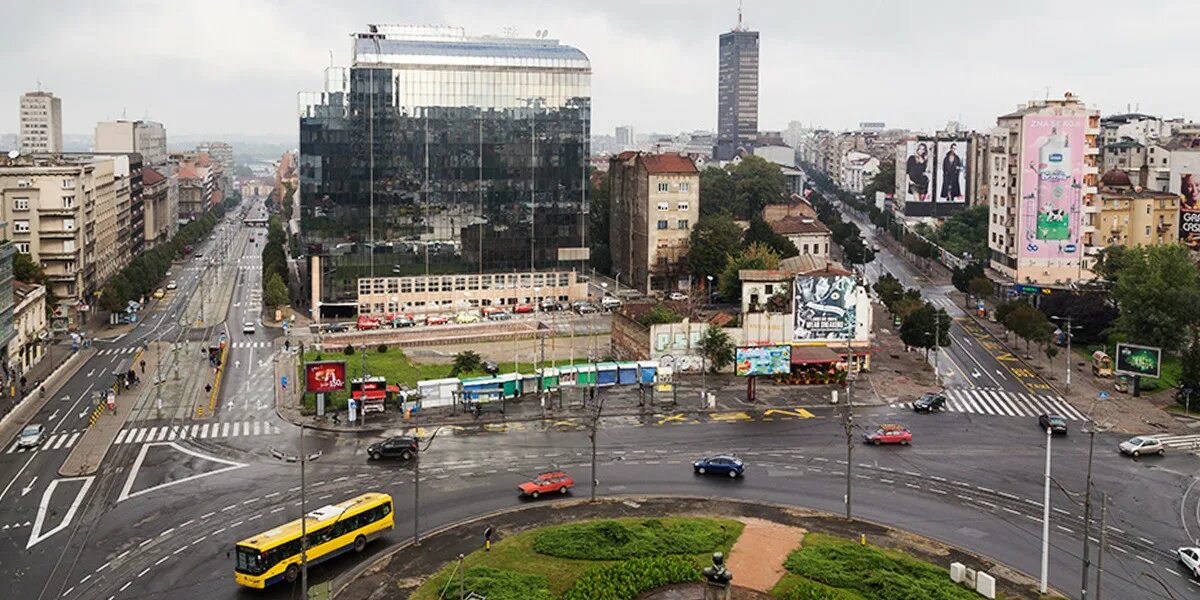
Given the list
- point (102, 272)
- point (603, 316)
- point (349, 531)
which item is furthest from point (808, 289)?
point (102, 272)

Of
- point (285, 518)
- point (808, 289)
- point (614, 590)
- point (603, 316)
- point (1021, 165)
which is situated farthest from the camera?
point (1021, 165)

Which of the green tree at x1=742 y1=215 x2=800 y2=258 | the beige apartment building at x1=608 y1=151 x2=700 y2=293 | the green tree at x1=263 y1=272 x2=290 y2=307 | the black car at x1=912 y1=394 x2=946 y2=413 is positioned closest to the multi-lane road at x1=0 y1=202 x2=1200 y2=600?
the black car at x1=912 y1=394 x2=946 y2=413

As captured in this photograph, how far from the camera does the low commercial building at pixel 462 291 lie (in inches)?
5207

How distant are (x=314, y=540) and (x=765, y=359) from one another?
158ft

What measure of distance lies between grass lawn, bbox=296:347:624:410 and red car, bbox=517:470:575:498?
29100 mm

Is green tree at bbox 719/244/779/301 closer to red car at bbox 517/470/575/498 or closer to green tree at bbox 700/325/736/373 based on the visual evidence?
green tree at bbox 700/325/736/373

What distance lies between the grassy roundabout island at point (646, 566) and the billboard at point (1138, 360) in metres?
49.8

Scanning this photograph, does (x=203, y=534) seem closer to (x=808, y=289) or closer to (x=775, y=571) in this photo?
(x=775, y=571)

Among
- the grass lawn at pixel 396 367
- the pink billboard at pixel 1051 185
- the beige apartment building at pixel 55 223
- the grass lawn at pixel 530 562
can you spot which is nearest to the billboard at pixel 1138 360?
the grass lawn at pixel 396 367

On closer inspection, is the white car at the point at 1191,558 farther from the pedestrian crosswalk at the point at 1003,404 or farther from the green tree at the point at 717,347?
the green tree at the point at 717,347

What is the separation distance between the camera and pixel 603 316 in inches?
5133

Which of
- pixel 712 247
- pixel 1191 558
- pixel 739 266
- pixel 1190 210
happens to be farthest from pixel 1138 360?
pixel 1190 210

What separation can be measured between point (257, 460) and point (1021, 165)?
349 ft

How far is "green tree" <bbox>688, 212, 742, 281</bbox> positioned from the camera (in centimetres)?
13988
